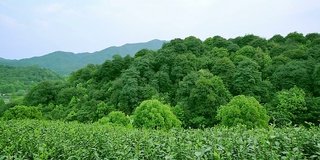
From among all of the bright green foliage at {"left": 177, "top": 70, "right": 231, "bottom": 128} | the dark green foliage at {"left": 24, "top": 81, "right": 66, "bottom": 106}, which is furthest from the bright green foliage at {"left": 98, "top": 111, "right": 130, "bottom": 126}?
the dark green foliage at {"left": 24, "top": 81, "right": 66, "bottom": 106}

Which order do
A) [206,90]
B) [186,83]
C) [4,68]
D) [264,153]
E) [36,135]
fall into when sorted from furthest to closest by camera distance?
1. [4,68]
2. [186,83]
3. [206,90]
4. [36,135]
5. [264,153]

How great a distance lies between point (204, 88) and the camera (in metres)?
26.0

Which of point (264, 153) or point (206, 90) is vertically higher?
point (264, 153)

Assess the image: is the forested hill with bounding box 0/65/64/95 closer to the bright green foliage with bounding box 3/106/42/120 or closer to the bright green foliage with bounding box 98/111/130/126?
the bright green foliage with bounding box 3/106/42/120

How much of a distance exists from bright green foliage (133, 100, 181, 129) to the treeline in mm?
4244

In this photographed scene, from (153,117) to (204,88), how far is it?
304 inches

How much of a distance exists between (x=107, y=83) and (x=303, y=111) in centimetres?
2725

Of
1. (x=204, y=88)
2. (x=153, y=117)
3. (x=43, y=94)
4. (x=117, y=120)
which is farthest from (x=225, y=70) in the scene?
(x=43, y=94)

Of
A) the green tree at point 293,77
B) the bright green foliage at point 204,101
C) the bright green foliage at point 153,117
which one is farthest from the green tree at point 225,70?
the bright green foliage at point 153,117

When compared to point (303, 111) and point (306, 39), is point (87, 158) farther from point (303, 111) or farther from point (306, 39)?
point (306, 39)

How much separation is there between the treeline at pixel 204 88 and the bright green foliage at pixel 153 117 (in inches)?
167

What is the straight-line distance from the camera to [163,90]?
110ft

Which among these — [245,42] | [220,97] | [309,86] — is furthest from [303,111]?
[245,42]

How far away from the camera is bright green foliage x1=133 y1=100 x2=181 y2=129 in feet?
69.5
